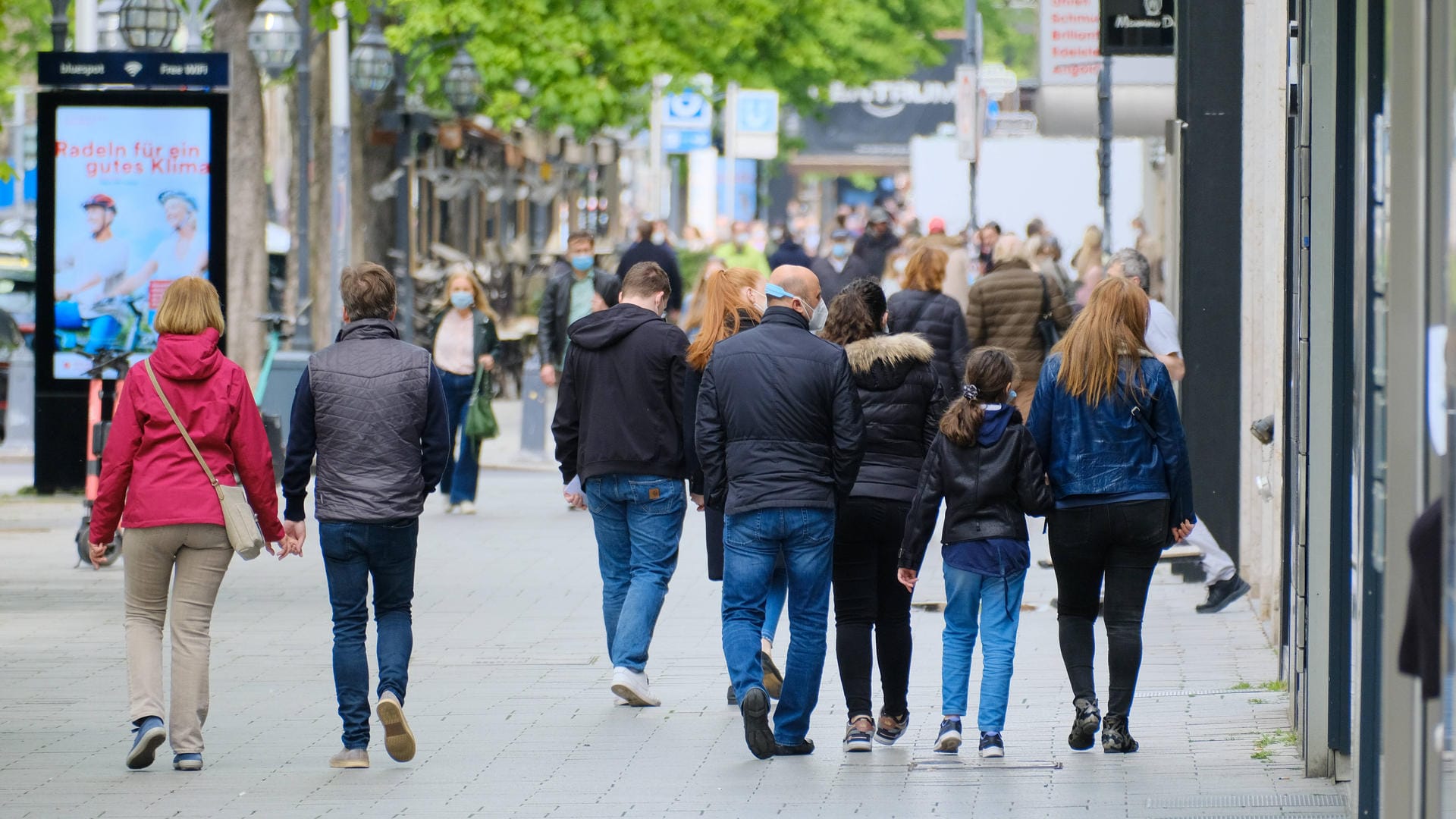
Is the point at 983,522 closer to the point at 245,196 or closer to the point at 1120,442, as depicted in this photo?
the point at 1120,442

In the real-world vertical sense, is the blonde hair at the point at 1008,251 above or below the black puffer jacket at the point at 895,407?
above

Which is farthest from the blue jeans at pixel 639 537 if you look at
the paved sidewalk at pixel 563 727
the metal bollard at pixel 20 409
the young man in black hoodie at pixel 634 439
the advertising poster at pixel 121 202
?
the metal bollard at pixel 20 409

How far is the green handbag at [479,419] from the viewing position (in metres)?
15.8

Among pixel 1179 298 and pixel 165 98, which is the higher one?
pixel 165 98

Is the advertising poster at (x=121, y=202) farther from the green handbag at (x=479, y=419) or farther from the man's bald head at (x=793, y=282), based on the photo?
the man's bald head at (x=793, y=282)

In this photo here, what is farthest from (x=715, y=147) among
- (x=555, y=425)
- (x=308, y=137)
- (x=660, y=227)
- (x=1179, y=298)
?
(x=555, y=425)

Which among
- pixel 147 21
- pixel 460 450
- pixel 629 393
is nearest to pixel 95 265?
pixel 460 450

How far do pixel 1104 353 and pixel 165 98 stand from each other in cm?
984

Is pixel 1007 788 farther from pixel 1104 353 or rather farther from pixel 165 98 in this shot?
pixel 165 98

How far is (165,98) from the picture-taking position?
636 inches

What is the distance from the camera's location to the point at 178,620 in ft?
25.8

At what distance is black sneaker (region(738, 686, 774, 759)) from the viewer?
7.78 m

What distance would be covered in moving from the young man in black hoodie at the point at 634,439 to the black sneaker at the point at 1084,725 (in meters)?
1.71

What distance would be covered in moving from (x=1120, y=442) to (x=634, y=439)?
1.98 m
